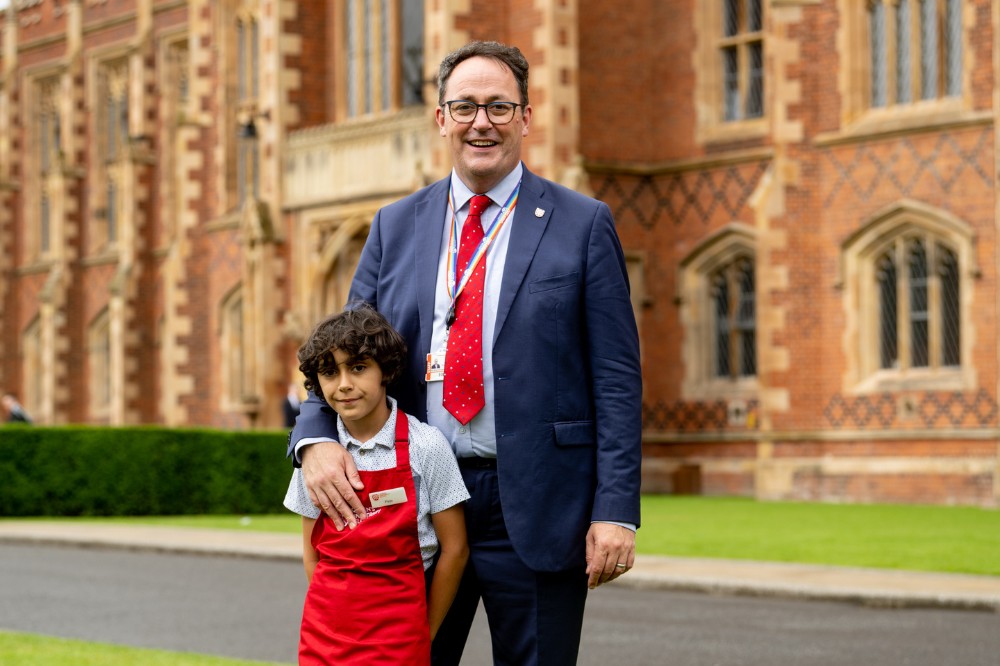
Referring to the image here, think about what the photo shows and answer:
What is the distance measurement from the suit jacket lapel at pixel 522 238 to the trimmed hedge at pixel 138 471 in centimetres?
1676

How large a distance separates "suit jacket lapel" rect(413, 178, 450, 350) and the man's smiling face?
15cm

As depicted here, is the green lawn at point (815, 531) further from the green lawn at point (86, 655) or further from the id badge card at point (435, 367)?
the id badge card at point (435, 367)

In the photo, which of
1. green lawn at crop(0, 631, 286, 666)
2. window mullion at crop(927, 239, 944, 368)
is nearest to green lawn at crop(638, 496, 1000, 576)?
window mullion at crop(927, 239, 944, 368)

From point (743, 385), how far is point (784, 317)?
1588mm

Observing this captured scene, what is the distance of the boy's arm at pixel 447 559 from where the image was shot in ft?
13.8

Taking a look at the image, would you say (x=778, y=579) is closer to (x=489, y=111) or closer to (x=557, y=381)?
(x=557, y=381)

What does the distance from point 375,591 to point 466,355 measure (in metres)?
0.61

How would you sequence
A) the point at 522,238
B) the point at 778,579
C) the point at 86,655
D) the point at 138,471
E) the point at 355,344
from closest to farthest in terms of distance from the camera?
the point at 355,344, the point at 522,238, the point at 86,655, the point at 778,579, the point at 138,471

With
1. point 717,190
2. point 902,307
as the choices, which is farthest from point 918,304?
point 717,190

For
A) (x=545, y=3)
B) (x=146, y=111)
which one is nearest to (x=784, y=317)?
(x=545, y=3)

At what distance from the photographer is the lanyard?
431 cm

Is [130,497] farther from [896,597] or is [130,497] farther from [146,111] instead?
[146,111]

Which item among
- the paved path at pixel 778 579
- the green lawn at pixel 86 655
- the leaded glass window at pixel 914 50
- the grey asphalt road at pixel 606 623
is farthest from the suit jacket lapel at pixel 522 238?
the leaded glass window at pixel 914 50

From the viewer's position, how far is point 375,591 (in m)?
4.13
